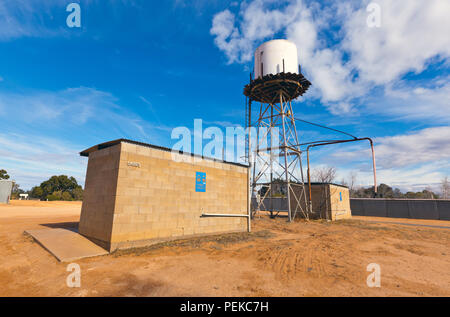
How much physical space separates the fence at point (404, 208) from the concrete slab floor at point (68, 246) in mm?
38857

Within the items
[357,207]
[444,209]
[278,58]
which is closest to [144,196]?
[278,58]

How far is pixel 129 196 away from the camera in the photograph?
32.7ft

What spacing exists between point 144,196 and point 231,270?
5507mm

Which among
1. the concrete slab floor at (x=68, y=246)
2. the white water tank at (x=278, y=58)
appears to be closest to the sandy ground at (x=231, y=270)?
the concrete slab floor at (x=68, y=246)

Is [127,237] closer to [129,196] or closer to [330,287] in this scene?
[129,196]

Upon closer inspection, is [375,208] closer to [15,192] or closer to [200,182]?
[200,182]

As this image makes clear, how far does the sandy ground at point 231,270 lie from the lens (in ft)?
19.1

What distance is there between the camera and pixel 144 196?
34.4ft

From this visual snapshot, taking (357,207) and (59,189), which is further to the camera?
(59,189)

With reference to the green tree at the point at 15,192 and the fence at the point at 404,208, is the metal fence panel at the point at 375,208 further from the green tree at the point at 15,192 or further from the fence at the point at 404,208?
the green tree at the point at 15,192
